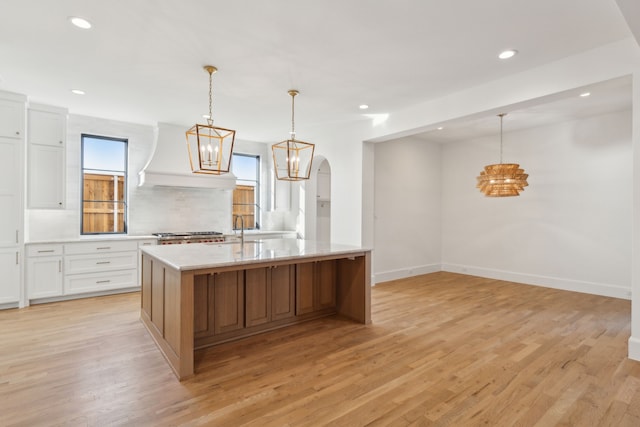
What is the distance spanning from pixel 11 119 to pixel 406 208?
632cm

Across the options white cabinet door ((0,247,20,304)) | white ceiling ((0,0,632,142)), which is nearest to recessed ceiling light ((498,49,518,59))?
white ceiling ((0,0,632,142))

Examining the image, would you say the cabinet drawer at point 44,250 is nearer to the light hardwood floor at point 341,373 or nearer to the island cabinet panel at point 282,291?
the light hardwood floor at point 341,373

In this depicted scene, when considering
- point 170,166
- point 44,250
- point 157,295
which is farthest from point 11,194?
point 157,295

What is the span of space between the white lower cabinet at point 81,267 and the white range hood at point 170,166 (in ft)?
3.38

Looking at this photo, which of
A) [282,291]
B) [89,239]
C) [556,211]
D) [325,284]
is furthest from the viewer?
[556,211]

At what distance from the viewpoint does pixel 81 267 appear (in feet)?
15.8

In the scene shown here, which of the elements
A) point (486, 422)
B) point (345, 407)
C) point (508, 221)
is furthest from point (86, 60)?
point (508, 221)

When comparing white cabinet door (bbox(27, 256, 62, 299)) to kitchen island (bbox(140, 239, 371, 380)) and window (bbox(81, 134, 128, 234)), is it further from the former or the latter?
kitchen island (bbox(140, 239, 371, 380))

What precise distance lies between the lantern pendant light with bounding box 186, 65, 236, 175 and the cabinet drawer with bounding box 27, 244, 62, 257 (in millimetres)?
2183

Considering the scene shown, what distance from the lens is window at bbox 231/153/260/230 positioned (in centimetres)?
711

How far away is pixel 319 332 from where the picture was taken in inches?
139

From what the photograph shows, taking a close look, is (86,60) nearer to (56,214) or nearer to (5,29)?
(5,29)

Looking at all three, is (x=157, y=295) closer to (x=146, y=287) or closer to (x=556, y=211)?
(x=146, y=287)

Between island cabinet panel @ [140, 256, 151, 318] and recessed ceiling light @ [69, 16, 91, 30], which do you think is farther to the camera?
island cabinet panel @ [140, 256, 151, 318]
